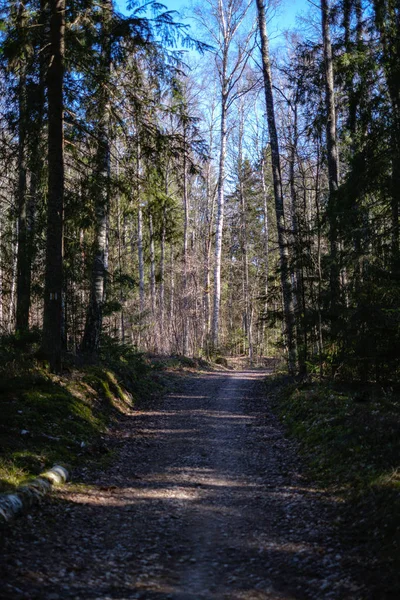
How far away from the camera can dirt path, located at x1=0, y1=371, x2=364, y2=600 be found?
12.4 ft

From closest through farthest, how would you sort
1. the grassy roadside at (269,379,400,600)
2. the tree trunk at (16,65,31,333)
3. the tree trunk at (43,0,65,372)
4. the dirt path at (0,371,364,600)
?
1. the dirt path at (0,371,364,600)
2. the grassy roadside at (269,379,400,600)
3. the tree trunk at (43,0,65,372)
4. the tree trunk at (16,65,31,333)

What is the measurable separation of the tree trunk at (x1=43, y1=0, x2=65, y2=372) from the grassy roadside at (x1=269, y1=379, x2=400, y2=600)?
16.5 ft

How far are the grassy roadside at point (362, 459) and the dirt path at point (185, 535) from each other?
0.84 ft

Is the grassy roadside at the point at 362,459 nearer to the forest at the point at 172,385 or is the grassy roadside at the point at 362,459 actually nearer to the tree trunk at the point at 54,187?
the forest at the point at 172,385

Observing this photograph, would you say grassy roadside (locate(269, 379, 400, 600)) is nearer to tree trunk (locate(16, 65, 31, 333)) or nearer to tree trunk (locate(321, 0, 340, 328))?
tree trunk (locate(321, 0, 340, 328))

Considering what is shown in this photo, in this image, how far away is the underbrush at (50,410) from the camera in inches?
249

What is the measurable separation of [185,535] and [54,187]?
23.2ft

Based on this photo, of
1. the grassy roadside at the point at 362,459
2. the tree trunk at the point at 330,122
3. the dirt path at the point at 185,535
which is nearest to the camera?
the dirt path at the point at 185,535

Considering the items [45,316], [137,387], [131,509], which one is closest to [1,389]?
[45,316]

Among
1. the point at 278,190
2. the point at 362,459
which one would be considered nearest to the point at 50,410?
the point at 362,459

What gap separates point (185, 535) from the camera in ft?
15.9

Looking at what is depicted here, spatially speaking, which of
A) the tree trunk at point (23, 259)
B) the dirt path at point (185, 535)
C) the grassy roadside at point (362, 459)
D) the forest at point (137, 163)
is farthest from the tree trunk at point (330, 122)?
the tree trunk at point (23, 259)

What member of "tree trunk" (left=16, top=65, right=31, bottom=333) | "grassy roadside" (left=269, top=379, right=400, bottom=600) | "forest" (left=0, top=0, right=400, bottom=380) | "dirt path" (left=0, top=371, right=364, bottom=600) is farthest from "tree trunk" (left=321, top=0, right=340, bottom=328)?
"tree trunk" (left=16, top=65, right=31, bottom=333)

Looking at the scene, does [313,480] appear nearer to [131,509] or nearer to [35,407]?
[131,509]
